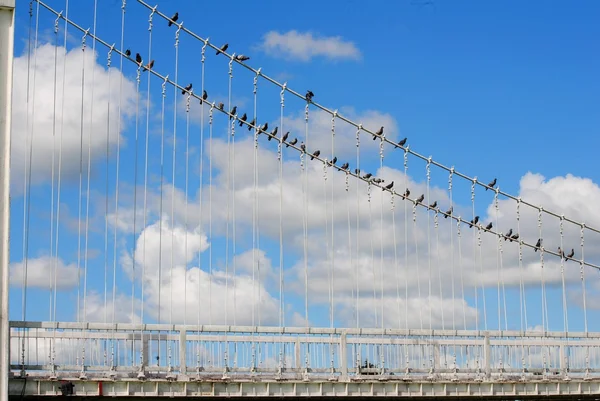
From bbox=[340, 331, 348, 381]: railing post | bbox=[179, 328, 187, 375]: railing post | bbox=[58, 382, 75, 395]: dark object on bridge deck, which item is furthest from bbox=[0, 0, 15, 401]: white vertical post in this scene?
bbox=[340, 331, 348, 381]: railing post

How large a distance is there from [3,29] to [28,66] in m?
3.96

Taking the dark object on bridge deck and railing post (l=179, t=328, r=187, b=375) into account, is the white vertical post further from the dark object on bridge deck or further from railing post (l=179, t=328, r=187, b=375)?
railing post (l=179, t=328, r=187, b=375)

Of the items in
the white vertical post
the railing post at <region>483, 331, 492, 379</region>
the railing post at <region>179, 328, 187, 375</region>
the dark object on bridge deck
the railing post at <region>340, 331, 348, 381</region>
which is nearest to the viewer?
the white vertical post

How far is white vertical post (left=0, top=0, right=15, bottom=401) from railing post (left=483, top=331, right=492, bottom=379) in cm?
1876

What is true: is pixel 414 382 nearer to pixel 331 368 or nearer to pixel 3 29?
pixel 331 368

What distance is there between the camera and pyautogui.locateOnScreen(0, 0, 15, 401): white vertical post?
31844 millimetres

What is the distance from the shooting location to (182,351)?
3522 cm

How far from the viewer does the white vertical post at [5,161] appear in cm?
3184

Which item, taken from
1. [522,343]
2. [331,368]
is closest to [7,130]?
[331,368]

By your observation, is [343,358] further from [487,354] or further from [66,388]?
[66,388]

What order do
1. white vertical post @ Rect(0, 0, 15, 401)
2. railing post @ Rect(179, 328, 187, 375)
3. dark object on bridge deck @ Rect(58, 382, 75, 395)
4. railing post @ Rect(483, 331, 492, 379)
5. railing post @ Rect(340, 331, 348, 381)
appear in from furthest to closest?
railing post @ Rect(483, 331, 492, 379)
railing post @ Rect(340, 331, 348, 381)
railing post @ Rect(179, 328, 187, 375)
dark object on bridge deck @ Rect(58, 382, 75, 395)
white vertical post @ Rect(0, 0, 15, 401)

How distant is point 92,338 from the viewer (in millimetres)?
34062

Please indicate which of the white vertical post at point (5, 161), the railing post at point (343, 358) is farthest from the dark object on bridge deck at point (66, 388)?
the railing post at point (343, 358)

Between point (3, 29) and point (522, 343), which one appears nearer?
point (3, 29)
